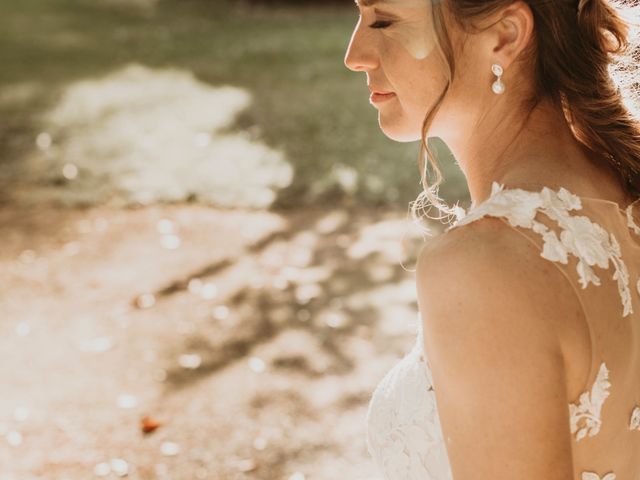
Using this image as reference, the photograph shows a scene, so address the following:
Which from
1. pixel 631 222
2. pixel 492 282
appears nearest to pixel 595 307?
pixel 492 282

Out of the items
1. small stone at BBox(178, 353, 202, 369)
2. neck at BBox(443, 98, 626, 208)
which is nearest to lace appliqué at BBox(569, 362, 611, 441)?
neck at BBox(443, 98, 626, 208)

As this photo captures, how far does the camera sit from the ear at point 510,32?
1.76 m

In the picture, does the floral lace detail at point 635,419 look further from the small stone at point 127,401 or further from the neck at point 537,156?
the small stone at point 127,401

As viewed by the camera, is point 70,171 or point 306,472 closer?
point 306,472

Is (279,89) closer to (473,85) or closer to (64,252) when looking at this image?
(64,252)

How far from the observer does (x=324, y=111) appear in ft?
31.7

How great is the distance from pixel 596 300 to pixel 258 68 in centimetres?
1008

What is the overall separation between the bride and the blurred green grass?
5257 millimetres

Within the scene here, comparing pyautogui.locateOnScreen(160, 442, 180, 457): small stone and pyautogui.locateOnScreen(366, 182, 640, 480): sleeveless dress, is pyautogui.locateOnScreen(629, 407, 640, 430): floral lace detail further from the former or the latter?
pyautogui.locateOnScreen(160, 442, 180, 457): small stone

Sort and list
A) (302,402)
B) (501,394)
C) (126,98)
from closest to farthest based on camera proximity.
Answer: (501,394), (302,402), (126,98)

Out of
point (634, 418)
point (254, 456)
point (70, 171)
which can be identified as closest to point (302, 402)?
point (254, 456)

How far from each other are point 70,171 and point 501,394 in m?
6.93

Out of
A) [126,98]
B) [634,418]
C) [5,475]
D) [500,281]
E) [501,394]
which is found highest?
[500,281]

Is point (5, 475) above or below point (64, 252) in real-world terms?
above
